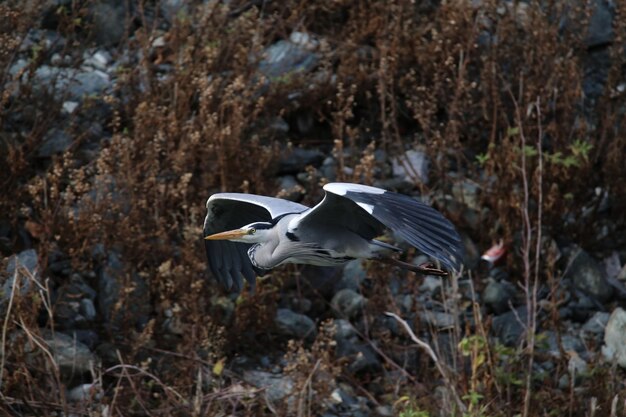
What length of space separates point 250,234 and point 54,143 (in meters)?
2.56

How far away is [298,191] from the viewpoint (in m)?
7.18

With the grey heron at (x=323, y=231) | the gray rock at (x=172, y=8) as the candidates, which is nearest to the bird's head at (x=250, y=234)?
the grey heron at (x=323, y=231)

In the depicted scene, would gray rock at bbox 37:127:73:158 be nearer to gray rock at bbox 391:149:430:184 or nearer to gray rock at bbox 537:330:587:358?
gray rock at bbox 391:149:430:184

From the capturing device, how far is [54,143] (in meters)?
7.27

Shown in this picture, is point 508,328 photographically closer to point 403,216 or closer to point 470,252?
point 470,252

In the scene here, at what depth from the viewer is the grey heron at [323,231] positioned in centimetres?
441

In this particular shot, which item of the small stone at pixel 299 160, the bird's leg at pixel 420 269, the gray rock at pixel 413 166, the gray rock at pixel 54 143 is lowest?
the gray rock at pixel 413 166

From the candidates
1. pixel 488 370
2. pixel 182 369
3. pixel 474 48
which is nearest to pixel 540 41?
pixel 474 48

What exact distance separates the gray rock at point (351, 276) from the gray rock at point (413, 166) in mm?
700

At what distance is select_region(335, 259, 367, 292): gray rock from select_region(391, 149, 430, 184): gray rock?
70 centimetres

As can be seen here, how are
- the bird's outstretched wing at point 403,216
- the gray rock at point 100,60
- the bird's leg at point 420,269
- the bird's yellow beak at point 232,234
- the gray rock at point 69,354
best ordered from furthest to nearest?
the gray rock at point 100,60 → the gray rock at point 69,354 → the bird's yellow beak at point 232,234 → the bird's leg at point 420,269 → the bird's outstretched wing at point 403,216

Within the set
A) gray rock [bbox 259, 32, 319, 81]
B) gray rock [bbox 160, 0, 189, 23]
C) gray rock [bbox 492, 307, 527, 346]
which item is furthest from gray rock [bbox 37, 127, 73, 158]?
gray rock [bbox 492, 307, 527, 346]

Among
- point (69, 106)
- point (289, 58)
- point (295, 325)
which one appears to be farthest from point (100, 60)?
point (295, 325)

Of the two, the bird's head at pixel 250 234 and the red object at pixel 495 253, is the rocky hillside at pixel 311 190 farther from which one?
the bird's head at pixel 250 234
